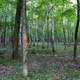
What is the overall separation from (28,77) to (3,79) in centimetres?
127

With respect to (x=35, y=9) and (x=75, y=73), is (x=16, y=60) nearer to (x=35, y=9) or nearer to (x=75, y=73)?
(x=75, y=73)

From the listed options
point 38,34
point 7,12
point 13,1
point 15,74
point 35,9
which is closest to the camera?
point 15,74

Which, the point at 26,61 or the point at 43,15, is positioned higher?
the point at 43,15

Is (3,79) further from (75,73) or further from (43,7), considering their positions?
(43,7)

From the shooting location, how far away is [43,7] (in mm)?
28359

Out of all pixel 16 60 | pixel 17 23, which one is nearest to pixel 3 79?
pixel 16 60

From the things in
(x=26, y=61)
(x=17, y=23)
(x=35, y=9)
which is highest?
(x=35, y=9)

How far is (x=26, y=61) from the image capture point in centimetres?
1077

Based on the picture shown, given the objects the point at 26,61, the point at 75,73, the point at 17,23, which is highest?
the point at 17,23

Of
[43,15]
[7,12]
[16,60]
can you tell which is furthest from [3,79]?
[7,12]

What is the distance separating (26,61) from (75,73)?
300 centimetres

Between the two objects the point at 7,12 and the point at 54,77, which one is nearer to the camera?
the point at 54,77

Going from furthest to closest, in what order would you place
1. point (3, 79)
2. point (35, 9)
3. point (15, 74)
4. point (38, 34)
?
point (38, 34)
point (35, 9)
point (15, 74)
point (3, 79)

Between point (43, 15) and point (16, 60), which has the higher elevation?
point (43, 15)
